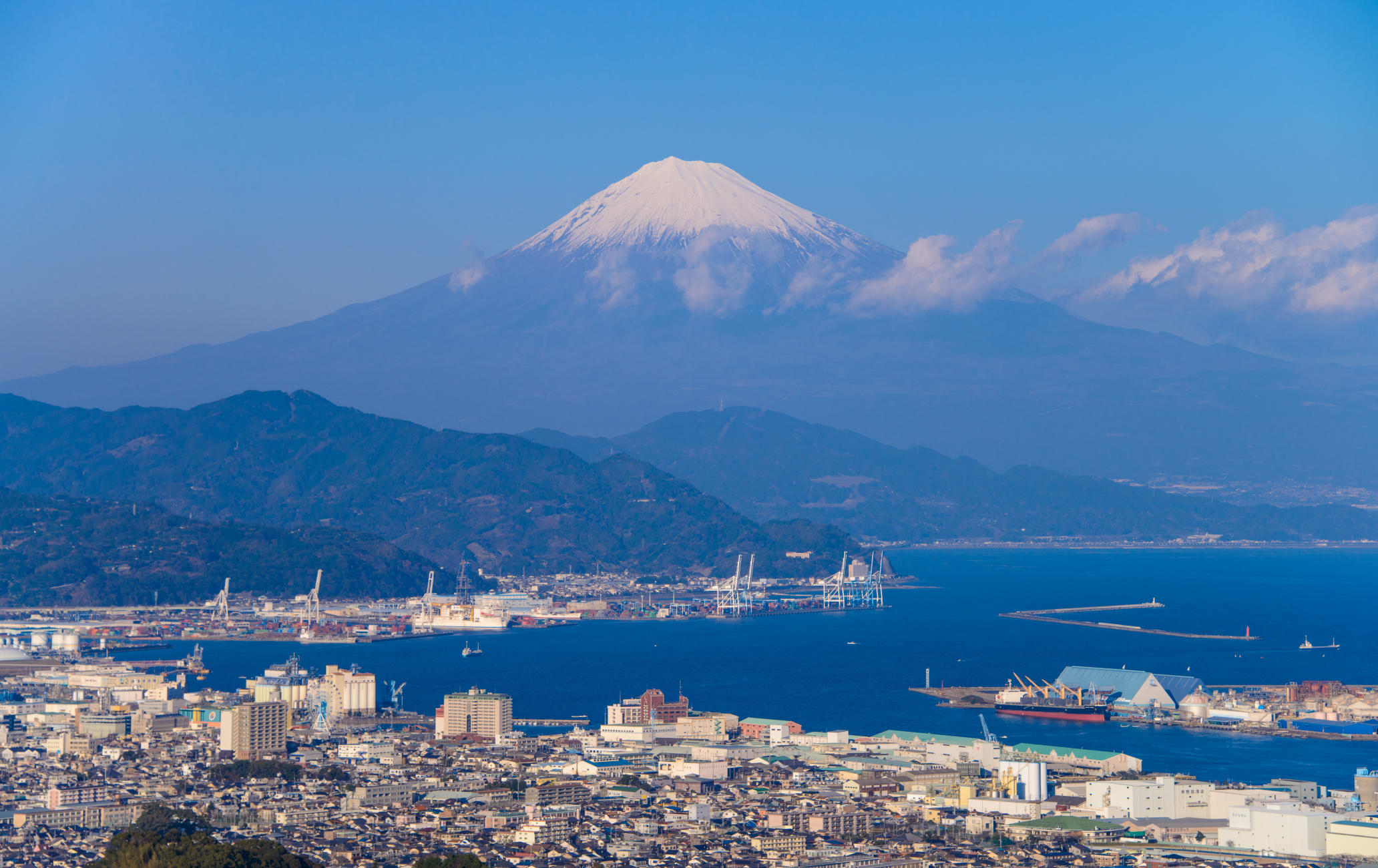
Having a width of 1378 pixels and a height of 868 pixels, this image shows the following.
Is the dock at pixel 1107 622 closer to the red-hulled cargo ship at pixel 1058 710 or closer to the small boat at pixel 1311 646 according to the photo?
the small boat at pixel 1311 646

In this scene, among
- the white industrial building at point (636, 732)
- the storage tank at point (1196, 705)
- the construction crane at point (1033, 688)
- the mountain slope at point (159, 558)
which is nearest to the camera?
the white industrial building at point (636, 732)

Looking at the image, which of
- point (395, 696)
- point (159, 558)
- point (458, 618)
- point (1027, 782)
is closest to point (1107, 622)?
point (458, 618)

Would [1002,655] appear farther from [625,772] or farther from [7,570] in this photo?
[7,570]

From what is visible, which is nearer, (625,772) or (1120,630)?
(625,772)

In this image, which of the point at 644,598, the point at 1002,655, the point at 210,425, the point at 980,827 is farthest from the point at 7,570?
the point at 980,827

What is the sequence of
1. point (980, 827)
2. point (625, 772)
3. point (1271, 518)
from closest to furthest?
1. point (980, 827)
2. point (625, 772)
3. point (1271, 518)

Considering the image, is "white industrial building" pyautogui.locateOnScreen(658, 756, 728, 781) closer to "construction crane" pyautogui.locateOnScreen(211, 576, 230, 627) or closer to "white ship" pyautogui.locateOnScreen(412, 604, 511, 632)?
"white ship" pyautogui.locateOnScreen(412, 604, 511, 632)

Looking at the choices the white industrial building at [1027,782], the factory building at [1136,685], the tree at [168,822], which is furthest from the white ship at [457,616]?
the tree at [168,822]
